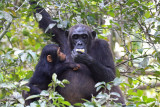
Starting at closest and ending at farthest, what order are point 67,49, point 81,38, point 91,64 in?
1. point 91,64
2. point 81,38
3. point 67,49

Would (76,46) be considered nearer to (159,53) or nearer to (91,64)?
(91,64)

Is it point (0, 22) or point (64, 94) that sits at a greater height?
point (0, 22)

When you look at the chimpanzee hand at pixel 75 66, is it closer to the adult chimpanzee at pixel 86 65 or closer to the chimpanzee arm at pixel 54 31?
the adult chimpanzee at pixel 86 65

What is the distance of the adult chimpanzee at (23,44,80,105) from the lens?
6066mm

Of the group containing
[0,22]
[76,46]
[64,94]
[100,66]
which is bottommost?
[64,94]

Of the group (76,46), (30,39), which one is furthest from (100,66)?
(30,39)

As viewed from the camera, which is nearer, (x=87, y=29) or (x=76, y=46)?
(x=76, y=46)

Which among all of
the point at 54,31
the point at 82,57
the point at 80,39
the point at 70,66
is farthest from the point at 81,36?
the point at 54,31

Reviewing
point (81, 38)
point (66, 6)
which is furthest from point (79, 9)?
point (81, 38)

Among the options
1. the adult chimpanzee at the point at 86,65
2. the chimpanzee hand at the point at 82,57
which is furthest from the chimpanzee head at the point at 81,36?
A: the chimpanzee hand at the point at 82,57

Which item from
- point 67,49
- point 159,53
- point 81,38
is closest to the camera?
point 159,53

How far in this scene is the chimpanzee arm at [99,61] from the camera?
19.3 ft

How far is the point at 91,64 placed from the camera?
5.89 meters

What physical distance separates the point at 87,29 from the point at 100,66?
1078 millimetres
